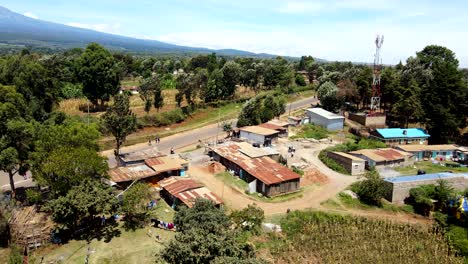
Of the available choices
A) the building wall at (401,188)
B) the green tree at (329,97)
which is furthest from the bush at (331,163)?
the green tree at (329,97)

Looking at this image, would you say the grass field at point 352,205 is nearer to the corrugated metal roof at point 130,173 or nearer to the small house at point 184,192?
the small house at point 184,192

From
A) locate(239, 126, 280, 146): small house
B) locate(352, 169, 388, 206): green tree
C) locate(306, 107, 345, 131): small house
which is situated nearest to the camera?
locate(352, 169, 388, 206): green tree

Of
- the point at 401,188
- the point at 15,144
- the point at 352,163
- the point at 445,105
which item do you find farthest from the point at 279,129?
the point at 15,144

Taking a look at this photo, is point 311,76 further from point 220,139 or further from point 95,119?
point 95,119

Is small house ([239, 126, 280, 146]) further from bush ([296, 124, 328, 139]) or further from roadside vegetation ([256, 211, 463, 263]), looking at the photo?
roadside vegetation ([256, 211, 463, 263])

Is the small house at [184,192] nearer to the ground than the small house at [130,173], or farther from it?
nearer to the ground

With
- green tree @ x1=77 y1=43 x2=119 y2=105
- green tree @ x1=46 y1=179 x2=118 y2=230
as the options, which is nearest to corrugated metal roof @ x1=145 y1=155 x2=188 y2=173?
green tree @ x1=46 y1=179 x2=118 y2=230

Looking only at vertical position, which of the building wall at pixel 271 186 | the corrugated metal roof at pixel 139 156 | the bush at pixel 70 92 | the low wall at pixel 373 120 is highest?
the bush at pixel 70 92
